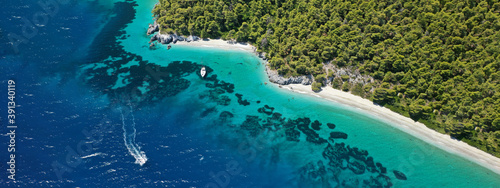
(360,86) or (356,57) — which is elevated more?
(356,57)

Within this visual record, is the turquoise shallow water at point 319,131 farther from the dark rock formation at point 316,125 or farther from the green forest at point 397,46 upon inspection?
the green forest at point 397,46

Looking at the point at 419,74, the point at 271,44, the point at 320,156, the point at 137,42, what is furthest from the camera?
the point at 137,42

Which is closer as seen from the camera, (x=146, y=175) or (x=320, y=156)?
(x=146, y=175)

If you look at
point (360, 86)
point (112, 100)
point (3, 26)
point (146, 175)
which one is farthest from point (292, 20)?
point (3, 26)

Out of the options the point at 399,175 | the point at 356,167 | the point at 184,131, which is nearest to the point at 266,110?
the point at 184,131

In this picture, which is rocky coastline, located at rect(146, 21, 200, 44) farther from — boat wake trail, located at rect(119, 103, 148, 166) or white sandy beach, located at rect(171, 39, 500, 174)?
white sandy beach, located at rect(171, 39, 500, 174)

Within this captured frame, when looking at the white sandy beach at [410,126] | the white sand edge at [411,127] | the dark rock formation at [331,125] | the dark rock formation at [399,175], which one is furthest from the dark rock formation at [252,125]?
the dark rock formation at [399,175]

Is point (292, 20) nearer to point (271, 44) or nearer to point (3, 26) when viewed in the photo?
point (271, 44)
